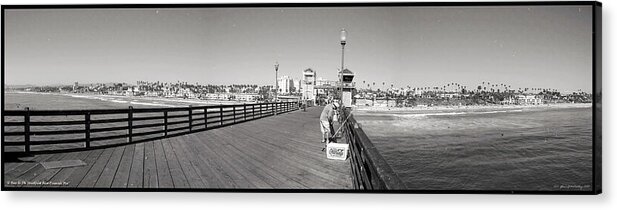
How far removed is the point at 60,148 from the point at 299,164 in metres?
2.09

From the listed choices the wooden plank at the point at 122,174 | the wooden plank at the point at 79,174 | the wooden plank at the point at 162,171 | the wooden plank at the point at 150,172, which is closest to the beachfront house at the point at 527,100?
the wooden plank at the point at 162,171

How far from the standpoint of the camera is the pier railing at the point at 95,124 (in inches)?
137

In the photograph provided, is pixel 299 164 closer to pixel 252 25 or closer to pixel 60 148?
pixel 252 25

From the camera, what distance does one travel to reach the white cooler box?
3570 mm

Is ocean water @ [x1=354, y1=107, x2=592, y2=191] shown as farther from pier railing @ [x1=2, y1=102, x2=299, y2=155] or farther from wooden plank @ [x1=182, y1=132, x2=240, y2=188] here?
wooden plank @ [x1=182, y1=132, x2=240, y2=188]

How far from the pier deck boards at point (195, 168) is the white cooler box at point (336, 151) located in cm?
5

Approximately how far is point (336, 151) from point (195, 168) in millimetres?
1228

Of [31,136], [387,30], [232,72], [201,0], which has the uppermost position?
[201,0]

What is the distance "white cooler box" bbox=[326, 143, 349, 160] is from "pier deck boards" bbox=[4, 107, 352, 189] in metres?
0.05

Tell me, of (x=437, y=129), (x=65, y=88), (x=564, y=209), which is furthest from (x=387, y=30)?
(x=65, y=88)

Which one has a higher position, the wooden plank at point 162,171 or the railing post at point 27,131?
the railing post at point 27,131

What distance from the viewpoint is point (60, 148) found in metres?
3.56

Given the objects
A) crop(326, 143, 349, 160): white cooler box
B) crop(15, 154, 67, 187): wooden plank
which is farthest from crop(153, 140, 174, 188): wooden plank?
crop(326, 143, 349, 160): white cooler box

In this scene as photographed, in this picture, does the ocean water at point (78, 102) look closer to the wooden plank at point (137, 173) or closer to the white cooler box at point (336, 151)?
the wooden plank at point (137, 173)
